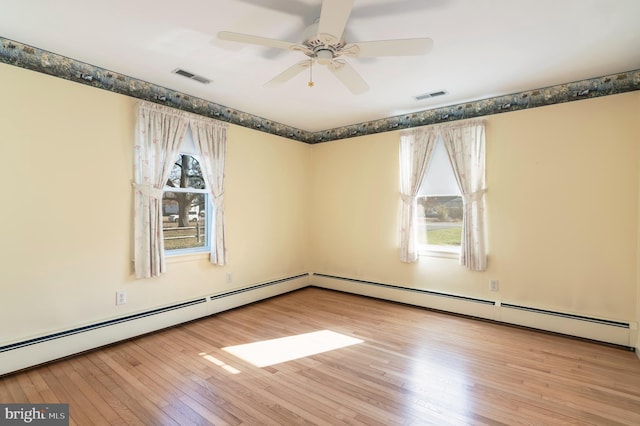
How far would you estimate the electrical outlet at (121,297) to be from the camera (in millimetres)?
3202

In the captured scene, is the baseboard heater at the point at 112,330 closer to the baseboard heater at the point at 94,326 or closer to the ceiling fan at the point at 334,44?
the baseboard heater at the point at 94,326

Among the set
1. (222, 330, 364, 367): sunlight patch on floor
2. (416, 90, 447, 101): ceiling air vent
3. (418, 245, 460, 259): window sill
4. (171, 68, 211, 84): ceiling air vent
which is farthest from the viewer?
(418, 245, 460, 259): window sill

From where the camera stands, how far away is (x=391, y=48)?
208 cm

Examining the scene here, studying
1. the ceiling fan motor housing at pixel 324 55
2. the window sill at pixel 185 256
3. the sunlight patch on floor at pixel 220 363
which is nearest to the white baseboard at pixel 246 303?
the window sill at pixel 185 256

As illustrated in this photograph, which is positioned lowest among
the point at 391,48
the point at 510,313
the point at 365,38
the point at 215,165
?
the point at 510,313

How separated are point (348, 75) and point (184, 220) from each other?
269 cm

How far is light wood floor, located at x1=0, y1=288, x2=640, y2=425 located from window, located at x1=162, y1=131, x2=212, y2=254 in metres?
1.04

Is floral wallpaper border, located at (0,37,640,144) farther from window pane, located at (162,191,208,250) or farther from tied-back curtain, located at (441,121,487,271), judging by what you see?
window pane, located at (162,191,208,250)

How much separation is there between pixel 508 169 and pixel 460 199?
0.66m

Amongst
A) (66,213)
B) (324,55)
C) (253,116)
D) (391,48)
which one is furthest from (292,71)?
(66,213)

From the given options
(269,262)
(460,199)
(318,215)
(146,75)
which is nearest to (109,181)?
(146,75)
